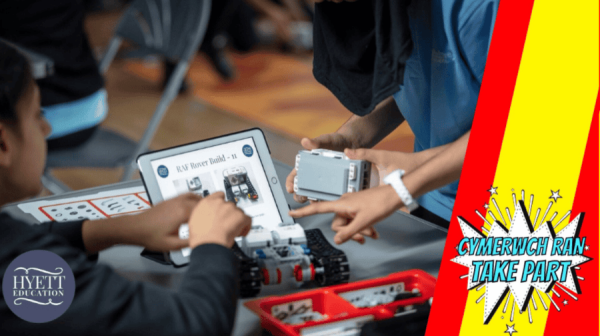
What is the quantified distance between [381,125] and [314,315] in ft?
1.27

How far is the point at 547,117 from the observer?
0.68 m

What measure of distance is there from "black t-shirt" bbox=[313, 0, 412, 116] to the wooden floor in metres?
1.55

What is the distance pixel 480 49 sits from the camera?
815 millimetres

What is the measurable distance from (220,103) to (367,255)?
266 cm

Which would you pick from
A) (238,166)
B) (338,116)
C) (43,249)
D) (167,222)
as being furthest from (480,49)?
(338,116)

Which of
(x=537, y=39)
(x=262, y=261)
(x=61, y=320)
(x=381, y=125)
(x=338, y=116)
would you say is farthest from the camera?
(x=338, y=116)

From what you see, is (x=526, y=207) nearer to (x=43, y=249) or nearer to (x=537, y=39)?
(x=537, y=39)

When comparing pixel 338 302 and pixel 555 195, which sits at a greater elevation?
pixel 555 195

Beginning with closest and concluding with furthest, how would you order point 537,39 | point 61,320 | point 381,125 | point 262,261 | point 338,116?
point 61,320 → point 537,39 → point 262,261 → point 381,125 → point 338,116

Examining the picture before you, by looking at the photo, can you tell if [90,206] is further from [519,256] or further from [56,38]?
[56,38]

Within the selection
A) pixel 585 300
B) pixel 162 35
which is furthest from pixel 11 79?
pixel 162 35

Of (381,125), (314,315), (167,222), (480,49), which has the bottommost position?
(314,315)

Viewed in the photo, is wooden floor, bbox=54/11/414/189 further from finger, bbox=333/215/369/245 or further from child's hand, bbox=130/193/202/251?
child's hand, bbox=130/193/202/251

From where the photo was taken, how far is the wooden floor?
9.66 feet
